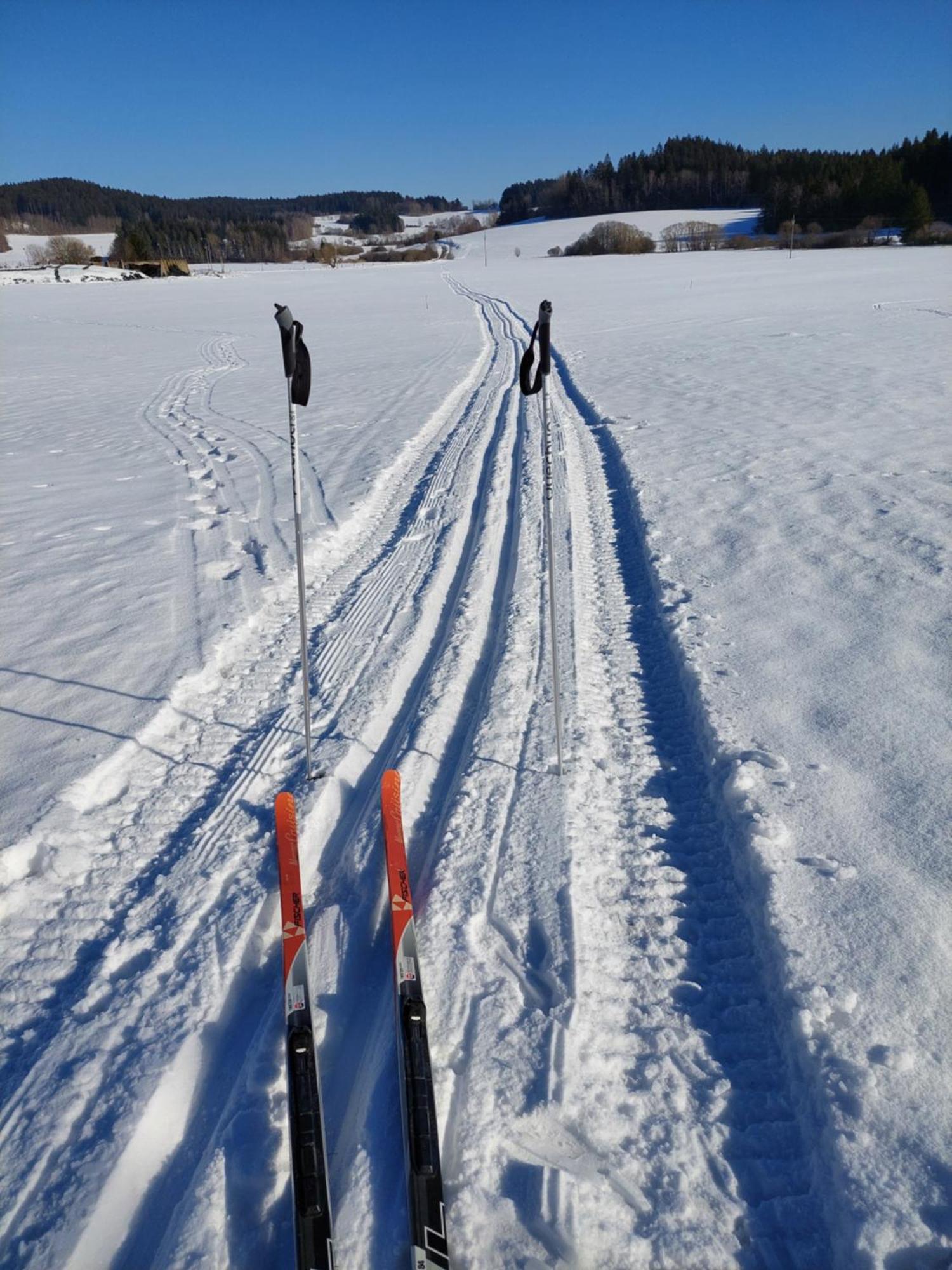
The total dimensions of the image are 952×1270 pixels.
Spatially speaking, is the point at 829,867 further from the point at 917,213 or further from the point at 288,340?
the point at 917,213

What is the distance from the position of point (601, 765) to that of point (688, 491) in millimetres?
4515

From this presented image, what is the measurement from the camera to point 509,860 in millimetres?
3154

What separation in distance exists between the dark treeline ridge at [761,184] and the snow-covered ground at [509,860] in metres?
72.3

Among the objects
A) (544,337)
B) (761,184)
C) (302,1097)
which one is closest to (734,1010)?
(302,1097)

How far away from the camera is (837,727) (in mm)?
3807

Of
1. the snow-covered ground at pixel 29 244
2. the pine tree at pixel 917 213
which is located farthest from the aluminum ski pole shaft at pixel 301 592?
the snow-covered ground at pixel 29 244

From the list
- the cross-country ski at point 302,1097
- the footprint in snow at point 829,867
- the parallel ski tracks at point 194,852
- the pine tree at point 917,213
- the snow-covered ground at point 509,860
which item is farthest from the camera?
the pine tree at point 917,213

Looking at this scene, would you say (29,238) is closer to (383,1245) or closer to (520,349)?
(520,349)

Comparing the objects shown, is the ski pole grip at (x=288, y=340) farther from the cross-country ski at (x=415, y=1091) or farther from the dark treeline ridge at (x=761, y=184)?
the dark treeline ridge at (x=761, y=184)

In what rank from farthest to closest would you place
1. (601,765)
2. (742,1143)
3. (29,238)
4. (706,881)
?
(29,238)
(601,765)
(706,881)
(742,1143)

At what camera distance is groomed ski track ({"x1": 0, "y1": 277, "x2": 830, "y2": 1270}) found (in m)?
2.05

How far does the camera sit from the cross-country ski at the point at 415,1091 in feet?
6.40

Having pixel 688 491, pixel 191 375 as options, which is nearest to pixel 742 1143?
pixel 688 491

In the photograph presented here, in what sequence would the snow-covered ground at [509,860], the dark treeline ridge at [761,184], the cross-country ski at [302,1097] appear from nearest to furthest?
1. the cross-country ski at [302,1097]
2. the snow-covered ground at [509,860]
3. the dark treeline ridge at [761,184]
